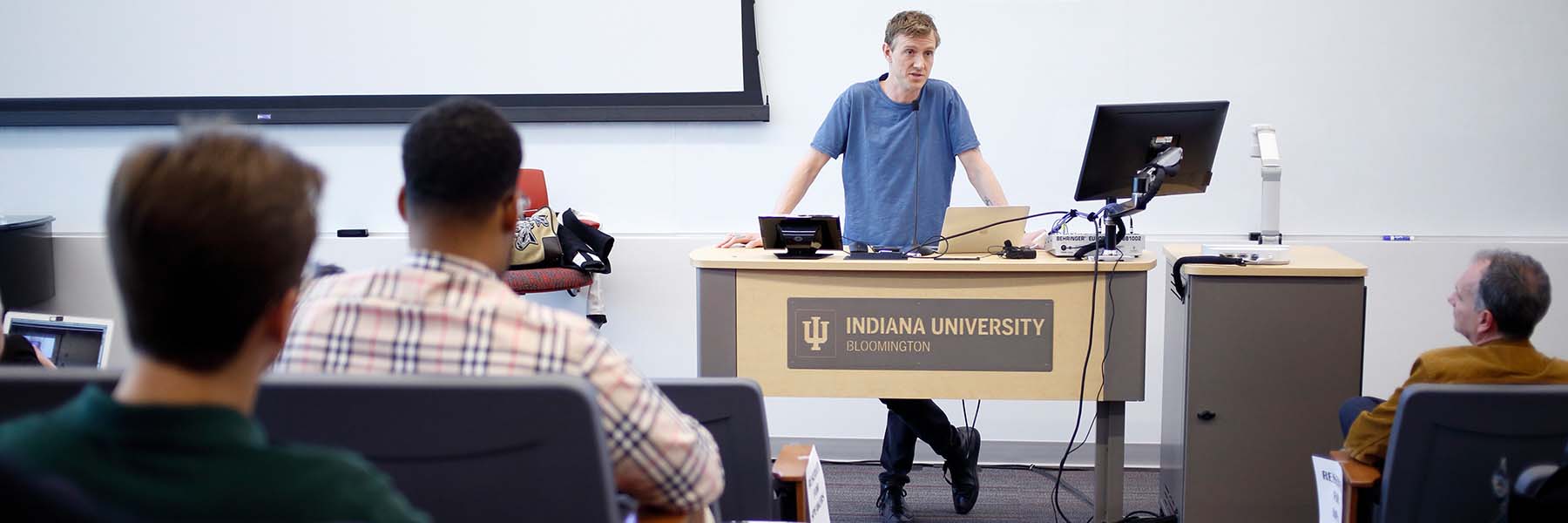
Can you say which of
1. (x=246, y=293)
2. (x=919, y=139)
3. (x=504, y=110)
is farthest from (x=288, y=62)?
(x=246, y=293)

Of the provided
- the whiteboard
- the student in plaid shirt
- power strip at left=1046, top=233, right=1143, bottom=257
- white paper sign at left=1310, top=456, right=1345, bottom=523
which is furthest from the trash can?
white paper sign at left=1310, top=456, right=1345, bottom=523

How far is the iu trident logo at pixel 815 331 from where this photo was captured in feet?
9.29

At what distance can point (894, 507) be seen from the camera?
11.0 feet

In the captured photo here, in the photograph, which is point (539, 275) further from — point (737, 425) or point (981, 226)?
point (737, 425)

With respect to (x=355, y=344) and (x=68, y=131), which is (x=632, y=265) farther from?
(x=355, y=344)

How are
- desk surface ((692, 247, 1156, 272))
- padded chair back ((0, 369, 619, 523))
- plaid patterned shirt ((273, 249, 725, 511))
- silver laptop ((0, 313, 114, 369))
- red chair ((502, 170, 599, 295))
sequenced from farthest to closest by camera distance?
1. red chair ((502, 170, 599, 295))
2. silver laptop ((0, 313, 114, 369))
3. desk surface ((692, 247, 1156, 272))
4. plaid patterned shirt ((273, 249, 725, 511))
5. padded chair back ((0, 369, 619, 523))

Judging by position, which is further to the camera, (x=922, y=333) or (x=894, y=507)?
(x=894, y=507)

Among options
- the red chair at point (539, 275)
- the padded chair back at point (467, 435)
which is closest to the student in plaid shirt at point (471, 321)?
the padded chair back at point (467, 435)

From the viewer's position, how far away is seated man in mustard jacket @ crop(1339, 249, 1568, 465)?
2090 mm

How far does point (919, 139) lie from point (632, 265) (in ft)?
4.58

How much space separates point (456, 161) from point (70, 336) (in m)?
2.36

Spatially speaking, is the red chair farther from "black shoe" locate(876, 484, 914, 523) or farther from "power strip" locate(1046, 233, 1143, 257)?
"power strip" locate(1046, 233, 1143, 257)

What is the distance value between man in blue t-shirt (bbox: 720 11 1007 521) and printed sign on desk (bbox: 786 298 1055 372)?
556 millimetres

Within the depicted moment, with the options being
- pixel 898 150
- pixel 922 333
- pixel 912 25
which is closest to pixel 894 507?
pixel 922 333
